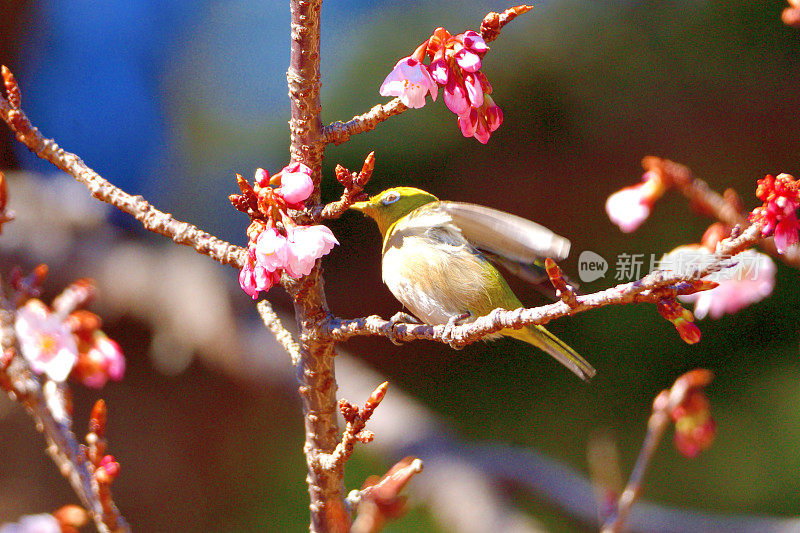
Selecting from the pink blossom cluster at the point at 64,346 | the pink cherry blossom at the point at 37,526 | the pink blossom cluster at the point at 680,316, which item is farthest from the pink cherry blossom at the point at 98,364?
the pink blossom cluster at the point at 680,316

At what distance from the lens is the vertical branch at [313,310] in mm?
364

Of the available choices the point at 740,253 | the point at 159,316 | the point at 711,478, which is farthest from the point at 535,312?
the point at 711,478

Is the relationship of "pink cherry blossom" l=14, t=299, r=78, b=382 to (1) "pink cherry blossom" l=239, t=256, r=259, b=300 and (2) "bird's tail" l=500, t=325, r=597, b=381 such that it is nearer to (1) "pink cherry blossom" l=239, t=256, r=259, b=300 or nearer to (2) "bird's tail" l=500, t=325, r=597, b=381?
(1) "pink cherry blossom" l=239, t=256, r=259, b=300

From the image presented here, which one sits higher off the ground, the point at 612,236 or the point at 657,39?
the point at 657,39

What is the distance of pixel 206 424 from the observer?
57.4 inches

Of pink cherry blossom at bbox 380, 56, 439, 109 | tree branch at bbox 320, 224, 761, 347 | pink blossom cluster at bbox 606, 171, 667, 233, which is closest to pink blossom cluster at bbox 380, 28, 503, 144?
pink cherry blossom at bbox 380, 56, 439, 109

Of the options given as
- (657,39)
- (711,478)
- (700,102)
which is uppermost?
(657,39)

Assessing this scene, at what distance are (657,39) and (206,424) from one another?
128cm

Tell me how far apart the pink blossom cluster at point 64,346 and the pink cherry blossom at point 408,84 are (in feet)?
1.04

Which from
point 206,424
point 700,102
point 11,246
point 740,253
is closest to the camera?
point 740,253

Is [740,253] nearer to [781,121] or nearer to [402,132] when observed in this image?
[402,132]

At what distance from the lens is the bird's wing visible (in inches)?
12.8

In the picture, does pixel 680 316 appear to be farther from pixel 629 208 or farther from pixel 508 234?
pixel 629 208

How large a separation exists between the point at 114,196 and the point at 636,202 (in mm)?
393
